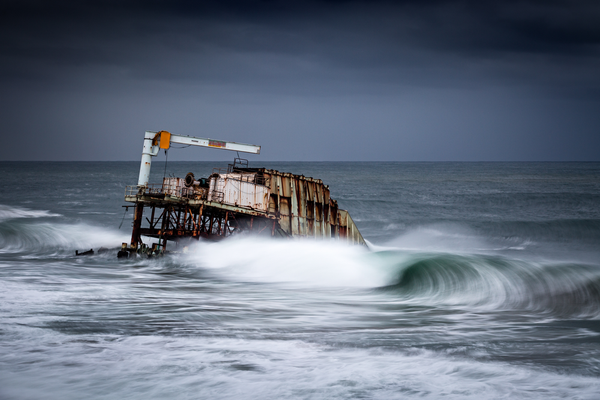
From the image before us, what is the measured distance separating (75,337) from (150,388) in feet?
12.2

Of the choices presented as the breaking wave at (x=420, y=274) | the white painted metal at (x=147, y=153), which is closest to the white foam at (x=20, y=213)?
the white painted metal at (x=147, y=153)

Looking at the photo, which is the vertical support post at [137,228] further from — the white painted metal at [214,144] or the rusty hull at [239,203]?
the white painted metal at [214,144]

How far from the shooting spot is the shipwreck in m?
30.2

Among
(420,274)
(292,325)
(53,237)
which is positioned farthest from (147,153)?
(292,325)

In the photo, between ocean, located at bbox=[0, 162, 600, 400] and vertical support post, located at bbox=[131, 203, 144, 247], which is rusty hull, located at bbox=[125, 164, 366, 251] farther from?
ocean, located at bbox=[0, 162, 600, 400]

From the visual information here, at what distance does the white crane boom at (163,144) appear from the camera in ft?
105

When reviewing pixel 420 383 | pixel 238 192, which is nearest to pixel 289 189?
pixel 238 192

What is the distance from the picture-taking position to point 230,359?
11797mm

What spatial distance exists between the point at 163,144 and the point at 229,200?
17.9 ft

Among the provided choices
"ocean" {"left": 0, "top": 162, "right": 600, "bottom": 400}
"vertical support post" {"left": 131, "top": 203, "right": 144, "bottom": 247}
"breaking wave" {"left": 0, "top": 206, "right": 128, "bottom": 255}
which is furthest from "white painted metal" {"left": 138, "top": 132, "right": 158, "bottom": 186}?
"breaking wave" {"left": 0, "top": 206, "right": 128, "bottom": 255}

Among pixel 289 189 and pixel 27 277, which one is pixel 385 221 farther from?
pixel 27 277

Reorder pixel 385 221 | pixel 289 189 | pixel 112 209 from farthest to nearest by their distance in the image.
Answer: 1. pixel 112 209
2. pixel 385 221
3. pixel 289 189

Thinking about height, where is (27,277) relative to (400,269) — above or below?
Result: below

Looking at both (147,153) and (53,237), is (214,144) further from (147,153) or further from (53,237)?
(53,237)
